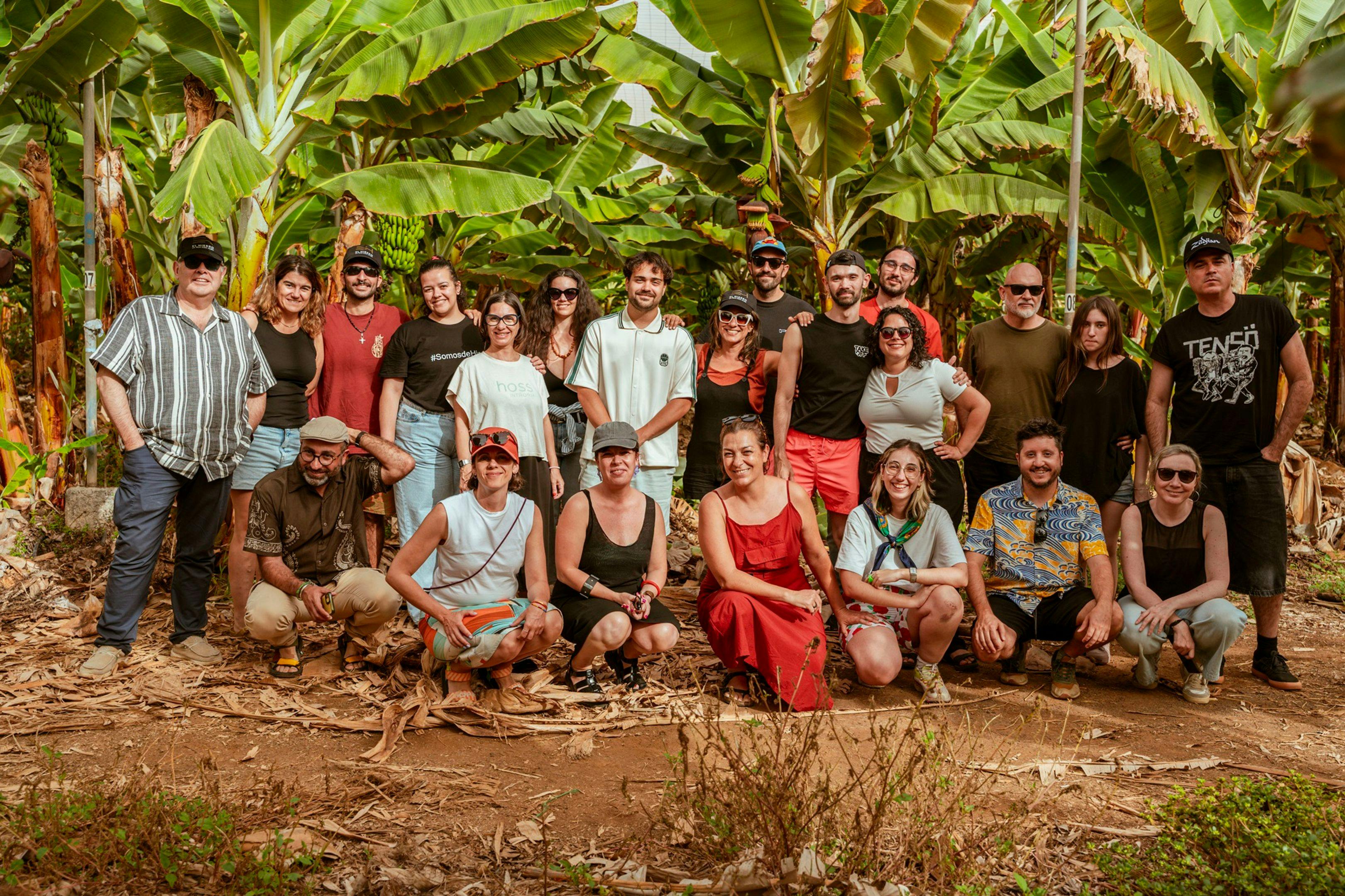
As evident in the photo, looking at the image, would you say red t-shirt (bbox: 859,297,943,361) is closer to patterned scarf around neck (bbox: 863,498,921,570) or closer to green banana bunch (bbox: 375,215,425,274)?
patterned scarf around neck (bbox: 863,498,921,570)

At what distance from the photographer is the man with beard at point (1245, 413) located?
191 inches

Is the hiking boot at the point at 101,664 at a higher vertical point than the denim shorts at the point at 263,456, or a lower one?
lower

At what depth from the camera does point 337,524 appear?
16.2ft

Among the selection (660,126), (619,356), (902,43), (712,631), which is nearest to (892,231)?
(902,43)

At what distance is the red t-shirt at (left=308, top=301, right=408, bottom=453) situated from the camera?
17.9ft

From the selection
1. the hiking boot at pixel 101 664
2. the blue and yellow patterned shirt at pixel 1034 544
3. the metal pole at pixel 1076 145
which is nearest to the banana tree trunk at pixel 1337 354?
the metal pole at pixel 1076 145

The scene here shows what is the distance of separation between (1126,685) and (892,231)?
20.7 feet

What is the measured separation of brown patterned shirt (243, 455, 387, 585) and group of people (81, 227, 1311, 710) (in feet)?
0.05

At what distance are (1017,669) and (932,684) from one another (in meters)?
0.59

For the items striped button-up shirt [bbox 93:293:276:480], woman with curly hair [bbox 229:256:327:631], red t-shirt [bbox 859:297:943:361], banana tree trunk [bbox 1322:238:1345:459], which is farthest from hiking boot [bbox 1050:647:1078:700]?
banana tree trunk [bbox 1322:238:1345:459]

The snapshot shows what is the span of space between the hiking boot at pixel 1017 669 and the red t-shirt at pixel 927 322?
1507mm

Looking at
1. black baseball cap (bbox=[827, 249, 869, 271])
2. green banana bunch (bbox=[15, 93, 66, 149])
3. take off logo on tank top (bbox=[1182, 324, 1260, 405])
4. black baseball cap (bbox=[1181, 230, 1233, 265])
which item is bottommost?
take off logo on tank top (bbox=[1182, 324, 1260, 405])

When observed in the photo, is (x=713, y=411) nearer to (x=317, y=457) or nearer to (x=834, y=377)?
(x=834, y=377)

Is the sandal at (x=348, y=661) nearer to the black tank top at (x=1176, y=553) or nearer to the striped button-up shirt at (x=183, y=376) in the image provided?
the striped button-up shirt at (x=183, y=376)
